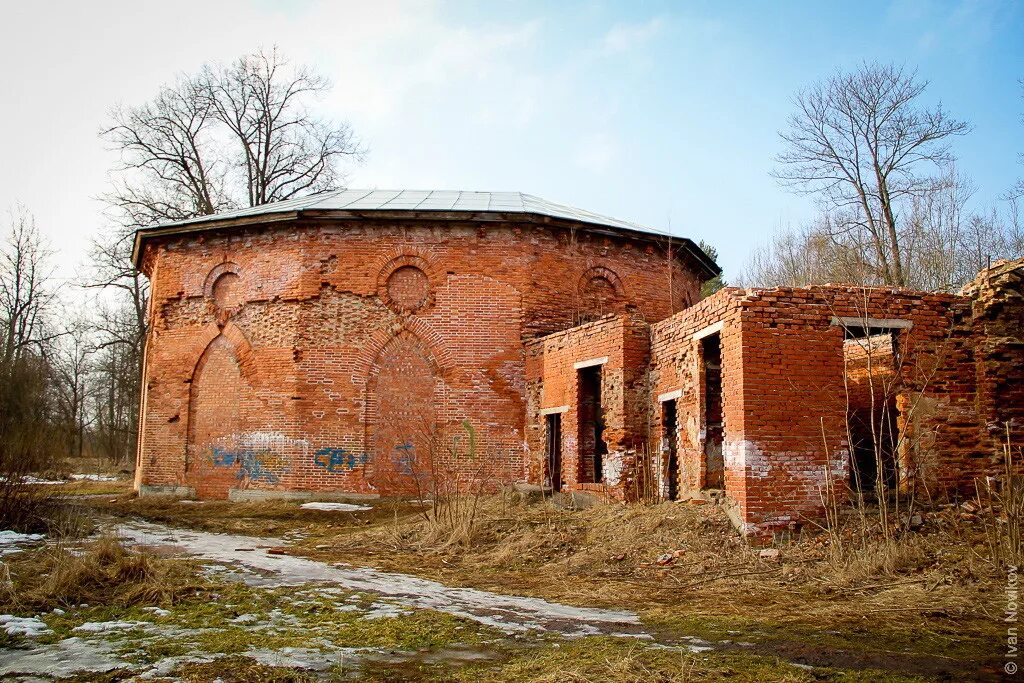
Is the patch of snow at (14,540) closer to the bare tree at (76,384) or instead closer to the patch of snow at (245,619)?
the patch of snow at (245,619)

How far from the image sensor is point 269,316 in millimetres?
17422

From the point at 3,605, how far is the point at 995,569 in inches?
333

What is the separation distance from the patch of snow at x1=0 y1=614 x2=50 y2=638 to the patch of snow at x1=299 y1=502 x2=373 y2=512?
30.1ft

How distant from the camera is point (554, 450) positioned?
15719mm

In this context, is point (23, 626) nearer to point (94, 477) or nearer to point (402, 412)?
point (402, 412)

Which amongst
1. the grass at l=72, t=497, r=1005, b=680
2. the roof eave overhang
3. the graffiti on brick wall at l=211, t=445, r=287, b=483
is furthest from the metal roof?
the grass at l=72, t=497, r=1005, b=680

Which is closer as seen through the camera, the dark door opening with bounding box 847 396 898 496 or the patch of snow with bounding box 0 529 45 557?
the patch of snow with bounding box 0 529 45 557

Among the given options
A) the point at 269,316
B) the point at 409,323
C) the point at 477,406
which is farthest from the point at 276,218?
the point at 477,406

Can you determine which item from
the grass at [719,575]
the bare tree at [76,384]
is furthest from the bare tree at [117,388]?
the grass at [719,575]

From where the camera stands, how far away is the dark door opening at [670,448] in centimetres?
1223

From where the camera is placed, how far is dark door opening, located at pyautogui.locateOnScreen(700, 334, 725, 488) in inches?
435

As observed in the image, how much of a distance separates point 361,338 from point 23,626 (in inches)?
452

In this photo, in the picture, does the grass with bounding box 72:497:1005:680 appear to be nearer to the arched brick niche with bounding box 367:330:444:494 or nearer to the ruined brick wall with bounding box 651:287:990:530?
the ruined brick wall with bounding box 651:287:990:530

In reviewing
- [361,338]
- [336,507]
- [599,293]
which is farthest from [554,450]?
[361,338]
